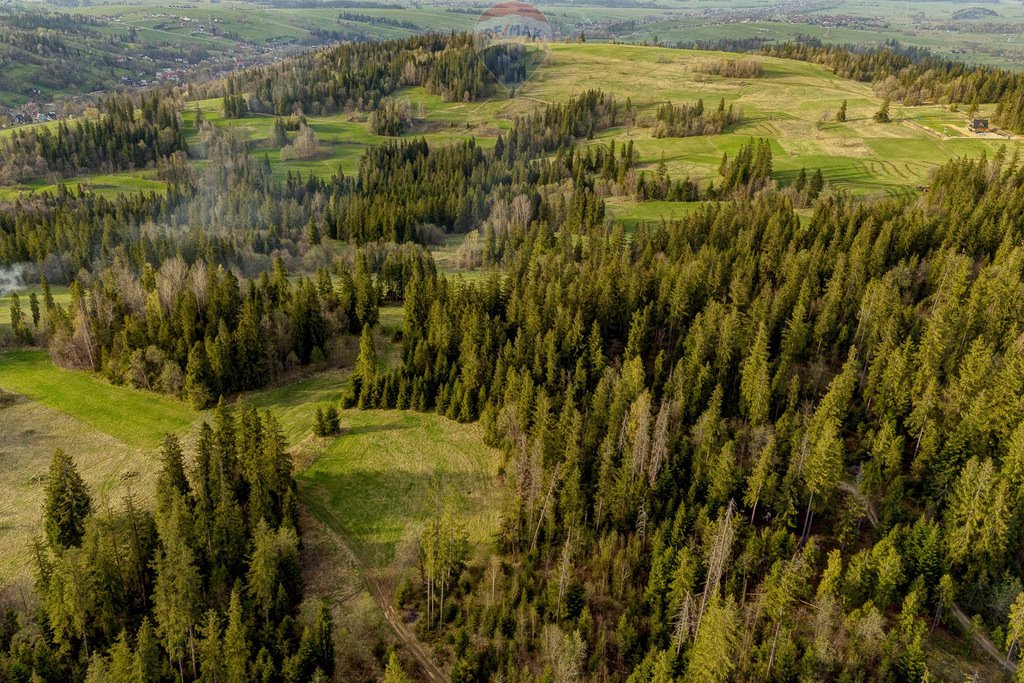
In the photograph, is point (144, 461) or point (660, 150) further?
point (660, 150)

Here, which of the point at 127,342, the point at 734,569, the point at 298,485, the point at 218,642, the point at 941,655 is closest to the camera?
the point at 218,642

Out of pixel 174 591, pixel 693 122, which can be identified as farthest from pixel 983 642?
pixel 693 122

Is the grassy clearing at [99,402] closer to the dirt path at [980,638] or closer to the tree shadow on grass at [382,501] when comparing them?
the tree shadow on grass at [382,501]

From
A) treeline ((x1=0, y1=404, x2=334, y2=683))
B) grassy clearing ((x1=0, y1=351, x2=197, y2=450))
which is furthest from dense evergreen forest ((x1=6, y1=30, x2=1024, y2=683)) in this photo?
grassy clearing ((x1=0, y1=351, x2=197, y2=450))

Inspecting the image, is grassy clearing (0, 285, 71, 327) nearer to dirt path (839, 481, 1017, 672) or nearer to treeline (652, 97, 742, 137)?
dirt path (839, 481, 1017, 672)

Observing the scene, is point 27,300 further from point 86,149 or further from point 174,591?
point 86,149

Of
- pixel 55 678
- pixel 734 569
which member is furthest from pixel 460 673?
pixel 55 678

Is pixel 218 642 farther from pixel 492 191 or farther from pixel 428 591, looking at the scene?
pixel 492 191
